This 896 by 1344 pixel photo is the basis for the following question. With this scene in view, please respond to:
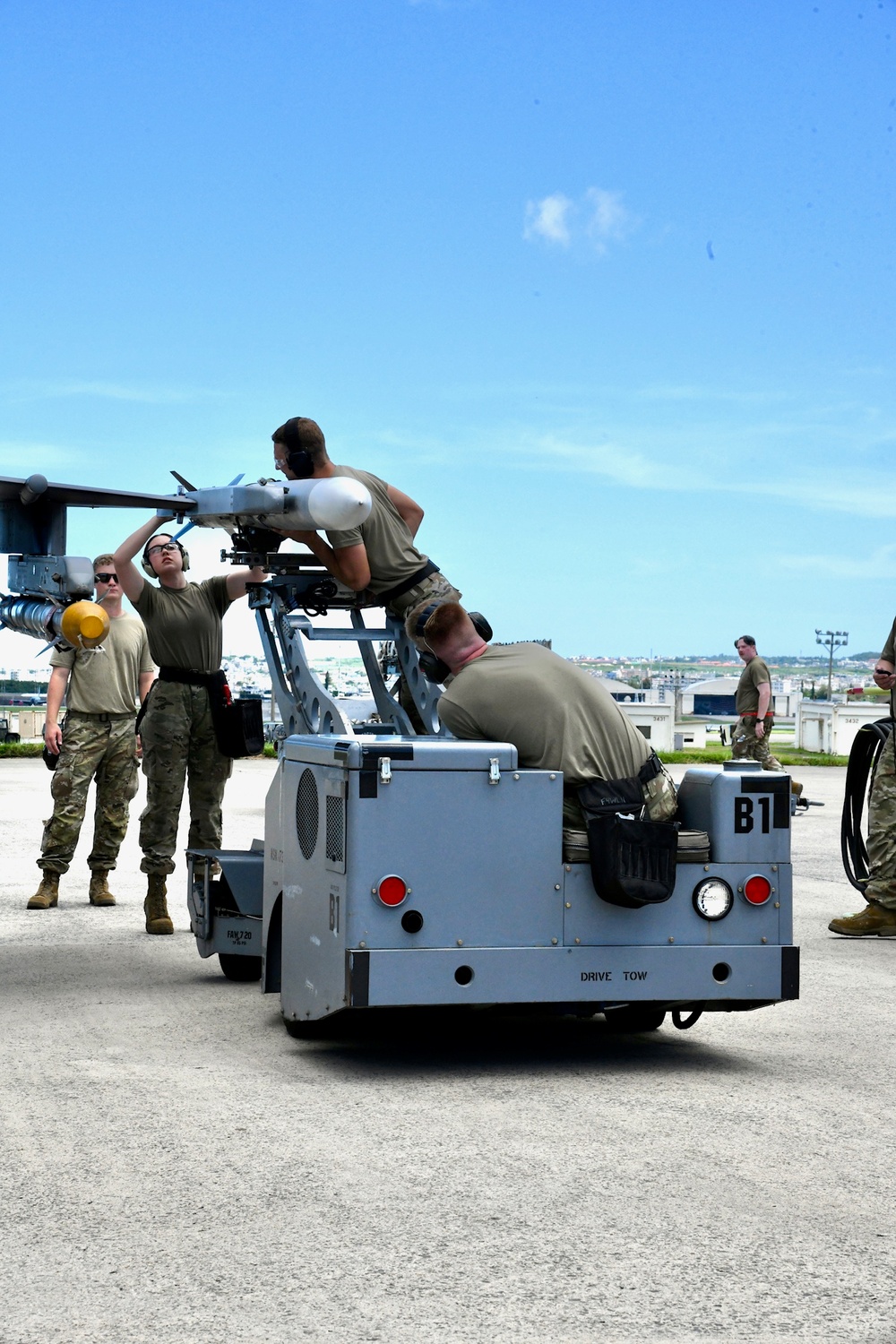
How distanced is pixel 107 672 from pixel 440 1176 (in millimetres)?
6389


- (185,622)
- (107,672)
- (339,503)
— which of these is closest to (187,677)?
(185,622)

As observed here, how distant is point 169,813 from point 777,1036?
3.78 m

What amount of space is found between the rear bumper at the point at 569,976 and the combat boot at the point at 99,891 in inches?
204

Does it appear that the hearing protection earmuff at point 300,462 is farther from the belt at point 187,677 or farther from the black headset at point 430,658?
the belt at point 187,677

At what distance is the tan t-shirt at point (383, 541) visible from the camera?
6.64 m

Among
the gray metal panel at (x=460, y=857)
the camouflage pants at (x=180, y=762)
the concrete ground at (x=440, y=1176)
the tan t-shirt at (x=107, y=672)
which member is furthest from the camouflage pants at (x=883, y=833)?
the tan t-shirt at (x=107, y=672)

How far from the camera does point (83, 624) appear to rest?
7320mm

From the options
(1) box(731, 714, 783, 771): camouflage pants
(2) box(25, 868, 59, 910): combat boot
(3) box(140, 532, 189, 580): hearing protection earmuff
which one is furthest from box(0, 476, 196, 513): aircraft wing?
(1) box(731, 714, 783, 771): camouflage pants

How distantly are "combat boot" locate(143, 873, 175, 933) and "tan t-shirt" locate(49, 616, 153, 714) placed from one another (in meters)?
1.55

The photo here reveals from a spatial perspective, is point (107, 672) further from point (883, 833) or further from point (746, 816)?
point (746, 816)

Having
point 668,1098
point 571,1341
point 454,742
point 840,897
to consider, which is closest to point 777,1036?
point 668,1098

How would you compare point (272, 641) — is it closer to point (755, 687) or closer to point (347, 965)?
point (347, 965)

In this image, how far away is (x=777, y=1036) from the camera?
244 inches

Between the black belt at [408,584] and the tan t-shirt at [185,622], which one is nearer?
the black belt at [408,584]
